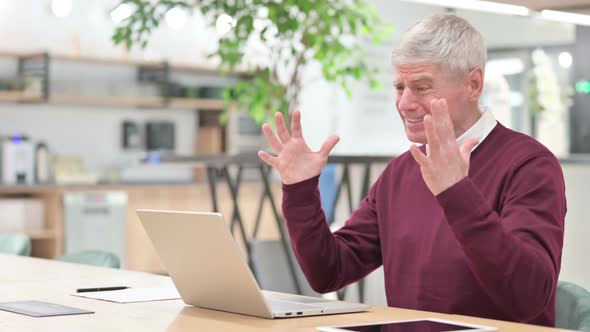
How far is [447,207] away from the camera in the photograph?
1.74 meters

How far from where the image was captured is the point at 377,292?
5223 millimetres

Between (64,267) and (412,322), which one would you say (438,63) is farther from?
(64,267)

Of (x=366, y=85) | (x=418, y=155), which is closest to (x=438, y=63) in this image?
(x=418, y=155)

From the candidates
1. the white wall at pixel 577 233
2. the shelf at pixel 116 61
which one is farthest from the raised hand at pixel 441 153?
the shelf at pixel 116 61

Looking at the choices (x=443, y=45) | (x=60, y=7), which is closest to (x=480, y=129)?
(x=443, y=45)

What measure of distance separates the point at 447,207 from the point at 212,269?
1.47 ft

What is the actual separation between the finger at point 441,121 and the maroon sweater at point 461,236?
89mm

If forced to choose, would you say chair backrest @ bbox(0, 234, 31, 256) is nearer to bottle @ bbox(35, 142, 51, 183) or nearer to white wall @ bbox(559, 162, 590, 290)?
white wall @ bbox(559, 162, 590, 290)

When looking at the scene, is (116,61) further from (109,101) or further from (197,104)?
(197,104)

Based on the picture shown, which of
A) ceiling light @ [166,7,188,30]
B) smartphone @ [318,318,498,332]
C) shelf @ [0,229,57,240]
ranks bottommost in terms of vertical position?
shelf @ [0,229,57,240]

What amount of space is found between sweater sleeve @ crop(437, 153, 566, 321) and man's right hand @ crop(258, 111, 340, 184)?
0.39 meters

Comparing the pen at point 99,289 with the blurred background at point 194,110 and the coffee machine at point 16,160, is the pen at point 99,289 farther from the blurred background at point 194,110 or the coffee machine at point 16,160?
the coffee machine at point 16,160

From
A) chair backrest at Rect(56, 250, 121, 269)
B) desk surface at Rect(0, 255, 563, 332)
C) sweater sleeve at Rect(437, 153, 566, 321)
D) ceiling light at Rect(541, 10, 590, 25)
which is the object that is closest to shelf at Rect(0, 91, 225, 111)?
chair backrest at Rect(56, 250, 121, 269)

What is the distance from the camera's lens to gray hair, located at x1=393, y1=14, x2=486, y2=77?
2074 millimetres
